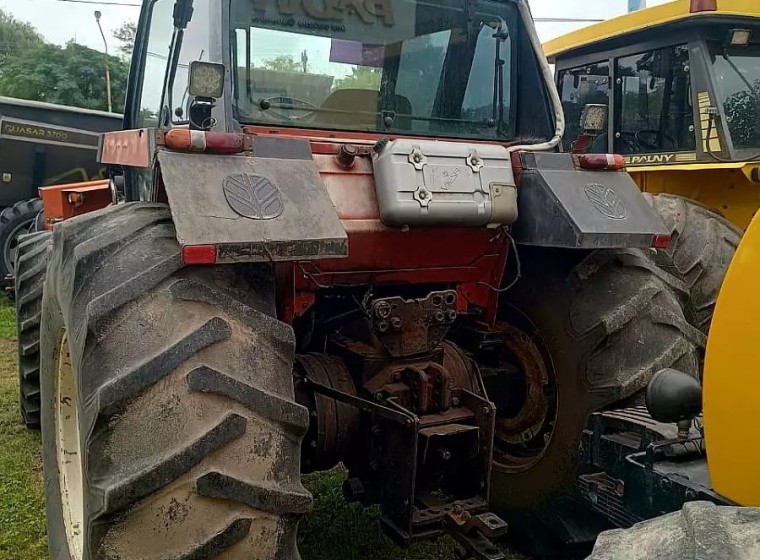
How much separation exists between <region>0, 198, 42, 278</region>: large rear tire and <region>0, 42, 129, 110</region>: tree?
14.6m

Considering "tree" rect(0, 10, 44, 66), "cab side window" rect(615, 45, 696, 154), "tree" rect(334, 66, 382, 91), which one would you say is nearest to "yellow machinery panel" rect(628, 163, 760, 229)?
"cab side window" rect(615, 45, 696, 154)

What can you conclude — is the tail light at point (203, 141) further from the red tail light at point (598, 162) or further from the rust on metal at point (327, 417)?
the red tail light at point (598, 162)

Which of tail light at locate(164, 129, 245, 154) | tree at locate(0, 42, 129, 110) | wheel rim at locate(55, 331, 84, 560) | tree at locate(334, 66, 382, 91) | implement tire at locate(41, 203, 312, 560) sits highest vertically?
tree at locate(0, 42, 129, 110)

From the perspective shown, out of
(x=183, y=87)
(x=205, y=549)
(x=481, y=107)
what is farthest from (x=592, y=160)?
(x=205, y=549)

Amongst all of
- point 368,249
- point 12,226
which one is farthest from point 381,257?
point 12,226

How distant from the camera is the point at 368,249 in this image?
2650 mm

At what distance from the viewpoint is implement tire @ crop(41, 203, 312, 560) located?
187 cm

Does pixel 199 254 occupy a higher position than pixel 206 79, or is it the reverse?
pixel 206 79

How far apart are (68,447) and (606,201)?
2.20m

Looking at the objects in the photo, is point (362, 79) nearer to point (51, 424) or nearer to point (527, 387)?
point (527, 387)

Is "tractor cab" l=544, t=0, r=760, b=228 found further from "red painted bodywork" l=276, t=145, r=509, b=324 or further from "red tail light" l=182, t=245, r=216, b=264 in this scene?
"red tail light" l=182, t=245, r=216, b=264

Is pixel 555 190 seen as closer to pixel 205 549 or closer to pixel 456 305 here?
pixel 456 305

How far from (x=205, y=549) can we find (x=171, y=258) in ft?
2.47

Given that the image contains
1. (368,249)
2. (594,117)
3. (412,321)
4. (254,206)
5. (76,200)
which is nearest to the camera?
(254,206)
